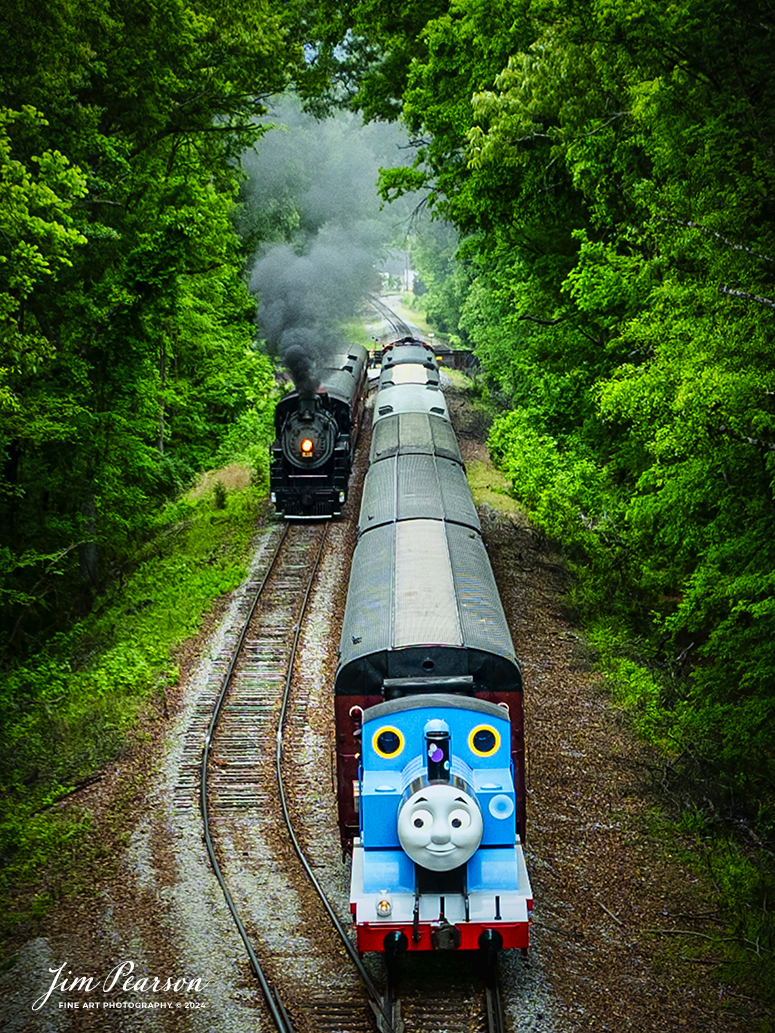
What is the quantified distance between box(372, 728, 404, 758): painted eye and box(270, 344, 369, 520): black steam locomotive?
15.4 meters

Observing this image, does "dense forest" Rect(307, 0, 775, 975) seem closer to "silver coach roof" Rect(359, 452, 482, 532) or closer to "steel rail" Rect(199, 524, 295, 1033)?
"silver coach roof" Rect(359, 452, 482, 532)

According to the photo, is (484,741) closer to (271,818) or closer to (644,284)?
(271,818)

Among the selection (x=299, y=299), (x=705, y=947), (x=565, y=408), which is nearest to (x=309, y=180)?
(x=299, y=299)

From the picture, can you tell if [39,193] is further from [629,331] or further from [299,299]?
[299,299]

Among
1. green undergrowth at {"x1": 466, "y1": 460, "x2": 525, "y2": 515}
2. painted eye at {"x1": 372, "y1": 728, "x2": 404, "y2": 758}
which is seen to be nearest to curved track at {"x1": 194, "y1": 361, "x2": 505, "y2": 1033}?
painted eye at {"x1": 372, "y1": 728, "x2": 404, "y2": 758}

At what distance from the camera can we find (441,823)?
336 inches

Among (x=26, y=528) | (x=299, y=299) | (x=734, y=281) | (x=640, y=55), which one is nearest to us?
(x=734, y=281)

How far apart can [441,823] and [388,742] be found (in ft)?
3.36

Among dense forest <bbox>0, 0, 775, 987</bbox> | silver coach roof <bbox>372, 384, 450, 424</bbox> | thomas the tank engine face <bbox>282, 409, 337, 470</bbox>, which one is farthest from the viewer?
thomas the tank engine face <bbox>282, 409, 337, 470</bbox>

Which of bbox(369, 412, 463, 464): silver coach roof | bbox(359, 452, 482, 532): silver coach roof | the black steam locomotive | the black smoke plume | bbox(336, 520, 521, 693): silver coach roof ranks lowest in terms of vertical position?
bbox(336, 520, 521, 693): silver coach roof

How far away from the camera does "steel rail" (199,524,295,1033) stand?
8991mm

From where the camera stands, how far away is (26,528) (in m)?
20.8

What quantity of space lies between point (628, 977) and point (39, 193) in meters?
13.7

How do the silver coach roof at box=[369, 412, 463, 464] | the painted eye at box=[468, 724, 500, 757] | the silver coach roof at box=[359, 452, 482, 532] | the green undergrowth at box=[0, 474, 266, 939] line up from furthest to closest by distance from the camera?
the silver coach roof at box=[369, 412, 463, 464]
the silver coach roof at box=[359, 452, 482, 532]
the green undergrowth at box=[0, 474, 266, 939]
the painted eye at box=[468, 724, 500, 757]
